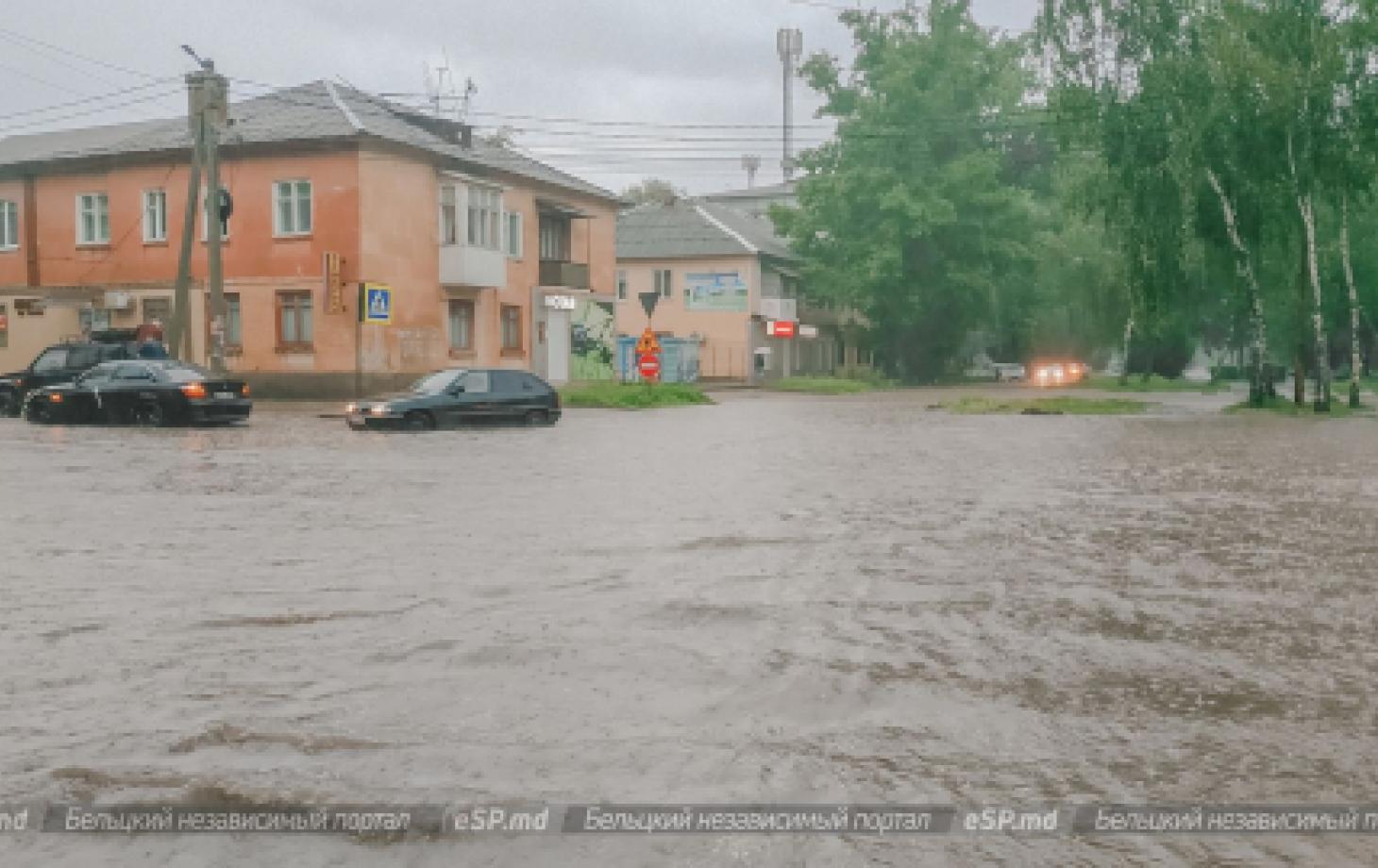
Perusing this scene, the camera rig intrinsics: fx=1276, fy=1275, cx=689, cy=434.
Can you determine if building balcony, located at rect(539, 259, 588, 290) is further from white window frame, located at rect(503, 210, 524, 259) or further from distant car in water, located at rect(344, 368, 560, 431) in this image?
distant car in water, located at rect(344, 368, 560, 431)

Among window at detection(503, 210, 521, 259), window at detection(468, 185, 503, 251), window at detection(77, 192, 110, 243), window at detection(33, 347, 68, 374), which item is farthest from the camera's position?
window at detection(503, 210, 521, 259)

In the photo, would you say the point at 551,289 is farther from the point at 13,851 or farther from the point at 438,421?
the point at 13,851

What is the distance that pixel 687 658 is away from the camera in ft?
20.6

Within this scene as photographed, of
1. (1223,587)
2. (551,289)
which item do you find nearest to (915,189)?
(551,289)

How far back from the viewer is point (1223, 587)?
8.23 m

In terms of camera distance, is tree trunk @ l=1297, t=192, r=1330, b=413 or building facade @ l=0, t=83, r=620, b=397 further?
building facade @ l=0, t=83, r=620, b=397

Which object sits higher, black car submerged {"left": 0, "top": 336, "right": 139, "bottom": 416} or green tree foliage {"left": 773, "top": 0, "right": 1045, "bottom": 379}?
green tree foliage {"left": 773, "top": 0, "right": 1045, "bottom": 379}

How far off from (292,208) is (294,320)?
3.29 metres

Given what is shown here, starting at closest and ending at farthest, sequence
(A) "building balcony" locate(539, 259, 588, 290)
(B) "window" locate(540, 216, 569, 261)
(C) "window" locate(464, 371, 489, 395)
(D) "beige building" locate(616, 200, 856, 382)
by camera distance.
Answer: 1. (C) "window" locate(464, 371, 489, 395)
2. (A) "building balcony" locate(539, 259, 588, 290)
3. (B) "window" locate(540, 216, 569, 261)
4. (D) "beige building" locate(616, 200, 856, 382)

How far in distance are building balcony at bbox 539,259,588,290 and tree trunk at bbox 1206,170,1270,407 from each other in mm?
22040

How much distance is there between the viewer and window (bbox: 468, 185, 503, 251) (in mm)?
40781

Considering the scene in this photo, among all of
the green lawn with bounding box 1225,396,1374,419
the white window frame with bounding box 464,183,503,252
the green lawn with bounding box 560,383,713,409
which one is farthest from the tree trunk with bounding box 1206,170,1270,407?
the white window frame with bounding box 464,183,503,252

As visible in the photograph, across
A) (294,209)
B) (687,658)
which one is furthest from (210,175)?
(687,658)

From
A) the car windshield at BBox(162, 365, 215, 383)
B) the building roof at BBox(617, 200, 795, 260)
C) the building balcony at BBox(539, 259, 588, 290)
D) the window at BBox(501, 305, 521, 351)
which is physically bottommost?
the car windshield at BBox(162, 365, 215, 383)
